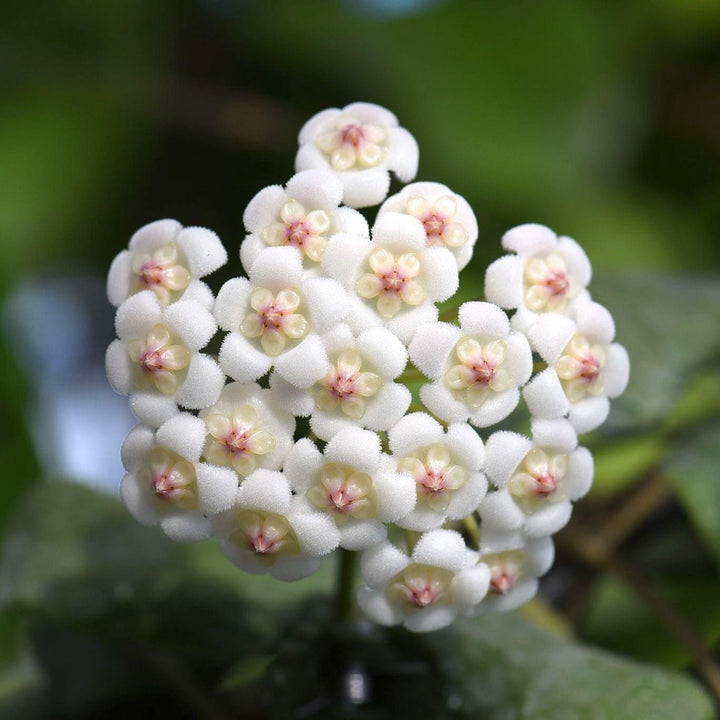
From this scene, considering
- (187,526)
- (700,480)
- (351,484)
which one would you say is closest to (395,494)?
(351,484)

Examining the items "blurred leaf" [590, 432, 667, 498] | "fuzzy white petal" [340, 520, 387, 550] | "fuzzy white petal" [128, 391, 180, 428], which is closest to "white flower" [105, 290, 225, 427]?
"fuzzy white petal" [128, 391, 180, 428]

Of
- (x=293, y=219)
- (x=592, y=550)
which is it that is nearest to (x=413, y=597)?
(x=293, y=219)

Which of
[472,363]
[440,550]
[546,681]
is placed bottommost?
[546,681]

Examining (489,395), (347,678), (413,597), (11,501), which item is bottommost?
(11,501)

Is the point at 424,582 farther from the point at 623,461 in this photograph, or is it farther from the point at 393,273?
the point at 623,461

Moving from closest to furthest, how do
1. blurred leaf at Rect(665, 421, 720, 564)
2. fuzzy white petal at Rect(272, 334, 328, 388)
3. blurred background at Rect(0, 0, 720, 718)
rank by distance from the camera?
fuzzy white petal at Rect(272, 334, 328, 388)
blurred leaf at Rect(665, 421, 720, 564)
blurred background at Rect(0, 0, 720, 718)

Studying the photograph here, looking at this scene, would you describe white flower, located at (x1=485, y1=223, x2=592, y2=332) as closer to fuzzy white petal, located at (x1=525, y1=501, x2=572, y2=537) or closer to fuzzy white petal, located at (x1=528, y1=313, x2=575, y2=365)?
fuzzy white petal, located at (x1=528, y1=313, x2=575, y2=365)

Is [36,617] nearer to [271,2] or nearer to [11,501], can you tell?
[11,501]
